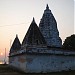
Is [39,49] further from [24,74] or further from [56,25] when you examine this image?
[56,25]

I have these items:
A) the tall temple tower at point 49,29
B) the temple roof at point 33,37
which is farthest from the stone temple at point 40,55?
the tall temple tower at point 49,29

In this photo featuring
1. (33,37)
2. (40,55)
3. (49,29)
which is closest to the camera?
(40,55)

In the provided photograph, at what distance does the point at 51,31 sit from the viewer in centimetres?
3872

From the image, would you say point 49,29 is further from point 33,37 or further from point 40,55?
point 40,55

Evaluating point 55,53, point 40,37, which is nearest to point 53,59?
point 55,53

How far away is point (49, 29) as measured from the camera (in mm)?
38688

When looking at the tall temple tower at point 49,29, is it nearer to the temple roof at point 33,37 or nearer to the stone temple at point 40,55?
the stone temple at point 40,55

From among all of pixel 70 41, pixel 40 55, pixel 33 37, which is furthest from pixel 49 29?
pixel 40 55

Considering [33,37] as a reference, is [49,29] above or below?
above

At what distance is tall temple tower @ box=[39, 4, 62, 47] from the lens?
126 ft

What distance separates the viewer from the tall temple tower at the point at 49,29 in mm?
38294

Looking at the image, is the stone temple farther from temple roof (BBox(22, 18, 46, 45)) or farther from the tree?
the tree

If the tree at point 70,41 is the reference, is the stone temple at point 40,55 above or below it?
below

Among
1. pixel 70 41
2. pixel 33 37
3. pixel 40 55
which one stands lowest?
pixel 40 55
